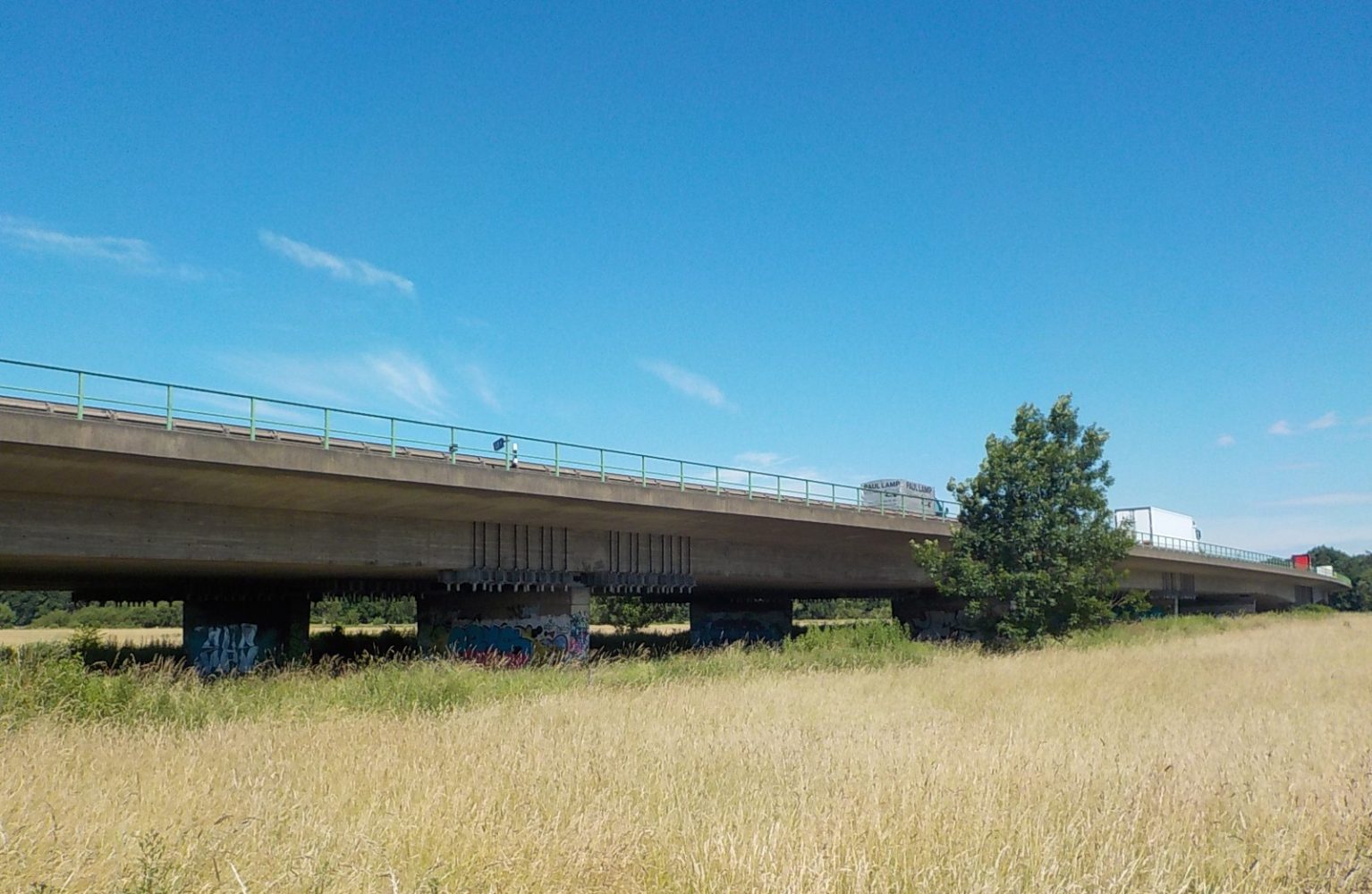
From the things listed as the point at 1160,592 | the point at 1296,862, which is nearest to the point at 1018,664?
the point at 1296,862

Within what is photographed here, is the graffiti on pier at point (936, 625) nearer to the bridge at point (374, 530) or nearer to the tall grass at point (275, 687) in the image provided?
the bridge at point (374, 530)

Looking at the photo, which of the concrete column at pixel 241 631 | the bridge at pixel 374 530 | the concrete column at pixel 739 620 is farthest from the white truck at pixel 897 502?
the concrete column at pixel 241 631

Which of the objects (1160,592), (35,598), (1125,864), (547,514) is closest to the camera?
(1125,864)

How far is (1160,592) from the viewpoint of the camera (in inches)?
2680

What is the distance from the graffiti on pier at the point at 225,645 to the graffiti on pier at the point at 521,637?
34.4 feet

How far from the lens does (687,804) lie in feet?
22.4

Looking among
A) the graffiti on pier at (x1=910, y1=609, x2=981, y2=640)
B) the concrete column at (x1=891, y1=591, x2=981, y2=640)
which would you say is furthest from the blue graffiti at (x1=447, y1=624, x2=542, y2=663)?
the graffiti on pier at (x1=910, y1=609, x2=981, y2=640)

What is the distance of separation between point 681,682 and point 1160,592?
202ft

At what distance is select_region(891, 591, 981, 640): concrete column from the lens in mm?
48094

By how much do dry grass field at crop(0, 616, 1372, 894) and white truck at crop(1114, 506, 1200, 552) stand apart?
6353 cm

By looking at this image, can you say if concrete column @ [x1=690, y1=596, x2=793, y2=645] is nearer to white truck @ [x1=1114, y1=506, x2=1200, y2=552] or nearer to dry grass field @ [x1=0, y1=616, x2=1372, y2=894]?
white truck @ [x1=1114, y1=506, x2=1200, y2=552]

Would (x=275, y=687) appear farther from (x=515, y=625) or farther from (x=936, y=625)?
(x=936, y=625)

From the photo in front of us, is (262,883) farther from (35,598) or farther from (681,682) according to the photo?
(35,598)

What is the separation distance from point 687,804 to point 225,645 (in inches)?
1398
